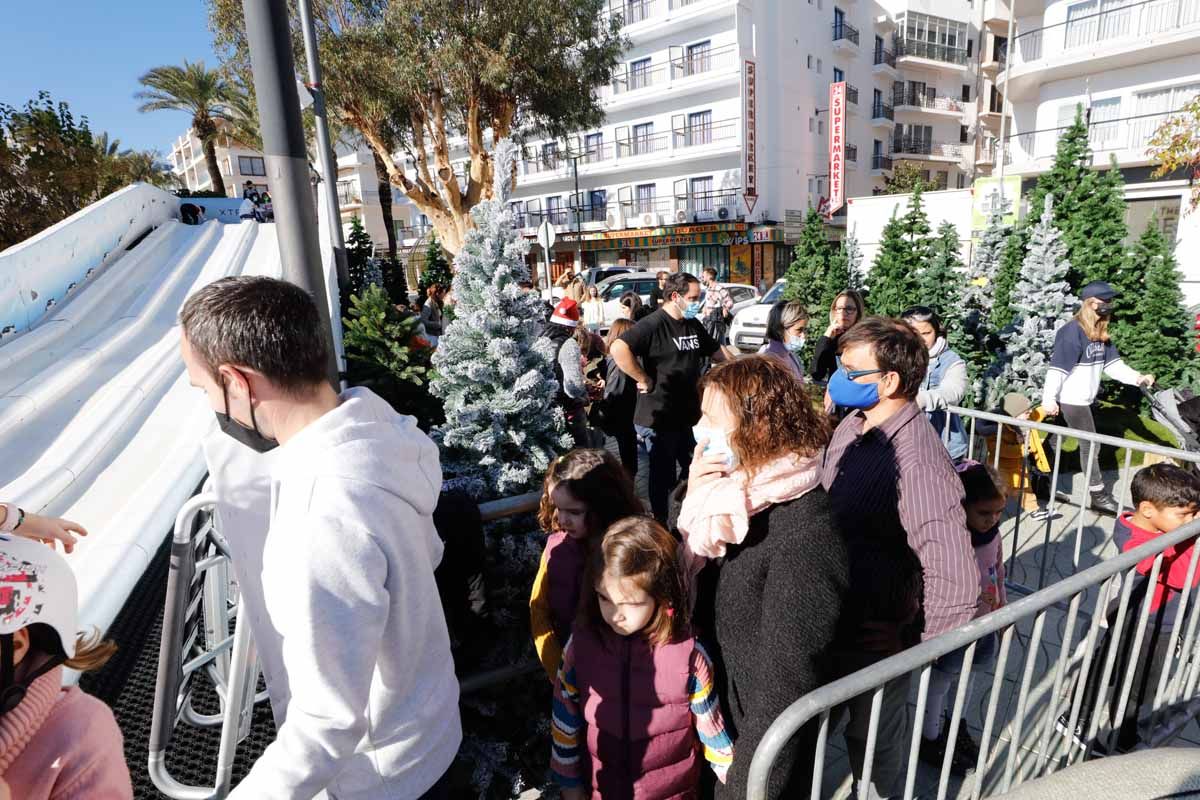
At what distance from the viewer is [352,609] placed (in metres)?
1.21

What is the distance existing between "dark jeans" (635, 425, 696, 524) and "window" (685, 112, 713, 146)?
2846cm

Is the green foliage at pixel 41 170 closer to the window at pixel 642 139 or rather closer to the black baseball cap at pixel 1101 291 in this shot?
the black baseball cap at pixel 1101 291

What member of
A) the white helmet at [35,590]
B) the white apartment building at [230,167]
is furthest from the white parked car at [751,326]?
the white apartment building at [230,167]

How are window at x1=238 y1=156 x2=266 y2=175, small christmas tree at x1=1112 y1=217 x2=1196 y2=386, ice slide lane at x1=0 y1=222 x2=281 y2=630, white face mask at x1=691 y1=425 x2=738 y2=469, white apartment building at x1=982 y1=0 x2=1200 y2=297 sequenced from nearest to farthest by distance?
1. white face mask at x1=691 y1=425 x2=738 y2=469
2. ice slide lane at x1=0 y1=222 x2=281 y2=630
3. small christmas tree at x1=1112 y1=217 x2=1196 y2=386
4. white apartment building at x1=982 y1=0 x2=1200 y2=297
5. window at x1=238 y1=156 x2=266 y2=175

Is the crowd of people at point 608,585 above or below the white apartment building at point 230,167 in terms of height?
below

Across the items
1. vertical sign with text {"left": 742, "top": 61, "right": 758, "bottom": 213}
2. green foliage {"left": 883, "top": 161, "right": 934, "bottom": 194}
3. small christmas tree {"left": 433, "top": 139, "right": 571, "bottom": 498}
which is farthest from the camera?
green foliage {"left": 883, "top": 161, "right": 934, "bottom": 194}

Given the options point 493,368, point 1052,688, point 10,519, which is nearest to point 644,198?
point 493,368

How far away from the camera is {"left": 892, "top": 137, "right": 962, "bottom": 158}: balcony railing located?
35656mm

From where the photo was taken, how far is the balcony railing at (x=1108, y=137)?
18.5 m

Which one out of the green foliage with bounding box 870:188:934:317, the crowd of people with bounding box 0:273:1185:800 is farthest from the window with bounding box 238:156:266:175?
the crowd of people with bounding box 0:273:1185:800

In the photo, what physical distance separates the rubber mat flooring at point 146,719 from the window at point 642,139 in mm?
32836

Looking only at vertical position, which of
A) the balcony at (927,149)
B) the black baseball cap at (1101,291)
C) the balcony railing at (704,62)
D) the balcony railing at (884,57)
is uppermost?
the balcony railing at (884,57)

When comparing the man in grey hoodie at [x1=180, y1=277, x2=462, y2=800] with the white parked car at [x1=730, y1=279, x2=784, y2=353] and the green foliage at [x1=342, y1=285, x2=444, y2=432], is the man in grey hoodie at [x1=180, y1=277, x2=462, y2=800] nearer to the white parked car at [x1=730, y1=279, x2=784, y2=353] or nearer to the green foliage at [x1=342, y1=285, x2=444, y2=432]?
the green foliage at [x1=342, y1=285, x2=444, y2=432]

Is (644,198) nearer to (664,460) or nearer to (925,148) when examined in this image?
(925,148)
